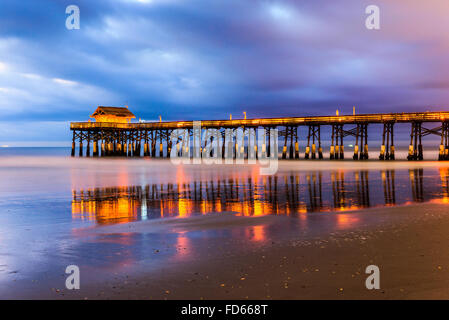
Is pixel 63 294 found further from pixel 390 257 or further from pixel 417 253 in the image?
pixel 417 253

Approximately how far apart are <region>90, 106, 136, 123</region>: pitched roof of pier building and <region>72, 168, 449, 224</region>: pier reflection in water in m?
50.4

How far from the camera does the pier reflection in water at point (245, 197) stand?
503 inches

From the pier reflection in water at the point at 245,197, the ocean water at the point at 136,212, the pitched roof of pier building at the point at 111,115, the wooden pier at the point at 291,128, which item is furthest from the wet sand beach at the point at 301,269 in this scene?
the pitched roof of pier building at the point at 111,115

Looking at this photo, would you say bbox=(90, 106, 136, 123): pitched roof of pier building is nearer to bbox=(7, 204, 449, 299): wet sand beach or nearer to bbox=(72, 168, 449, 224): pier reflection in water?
bbox=(72, 168, 449, 224): pier reflection in water

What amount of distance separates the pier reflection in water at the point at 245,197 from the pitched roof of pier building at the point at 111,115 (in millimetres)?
50361

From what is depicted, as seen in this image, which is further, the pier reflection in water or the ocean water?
the pier reflection in water

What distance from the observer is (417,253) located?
24.7 feet

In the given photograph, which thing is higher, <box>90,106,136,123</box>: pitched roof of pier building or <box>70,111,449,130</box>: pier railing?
<box>90,106,136,123</box>: pitched roof of pier building

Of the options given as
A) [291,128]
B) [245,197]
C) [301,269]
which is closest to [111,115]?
[291,128]

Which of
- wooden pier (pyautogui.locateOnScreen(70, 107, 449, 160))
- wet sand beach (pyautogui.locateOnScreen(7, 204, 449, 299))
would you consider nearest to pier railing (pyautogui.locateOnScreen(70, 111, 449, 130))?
wooden pier (pyautogui.locateOnScreen(70, 107, 449, 160))

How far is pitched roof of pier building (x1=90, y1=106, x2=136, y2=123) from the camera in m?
68.8

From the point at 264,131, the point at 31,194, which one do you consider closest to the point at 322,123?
the point at 264,131

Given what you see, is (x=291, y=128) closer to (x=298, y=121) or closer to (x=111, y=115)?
(x=298, y=121)
